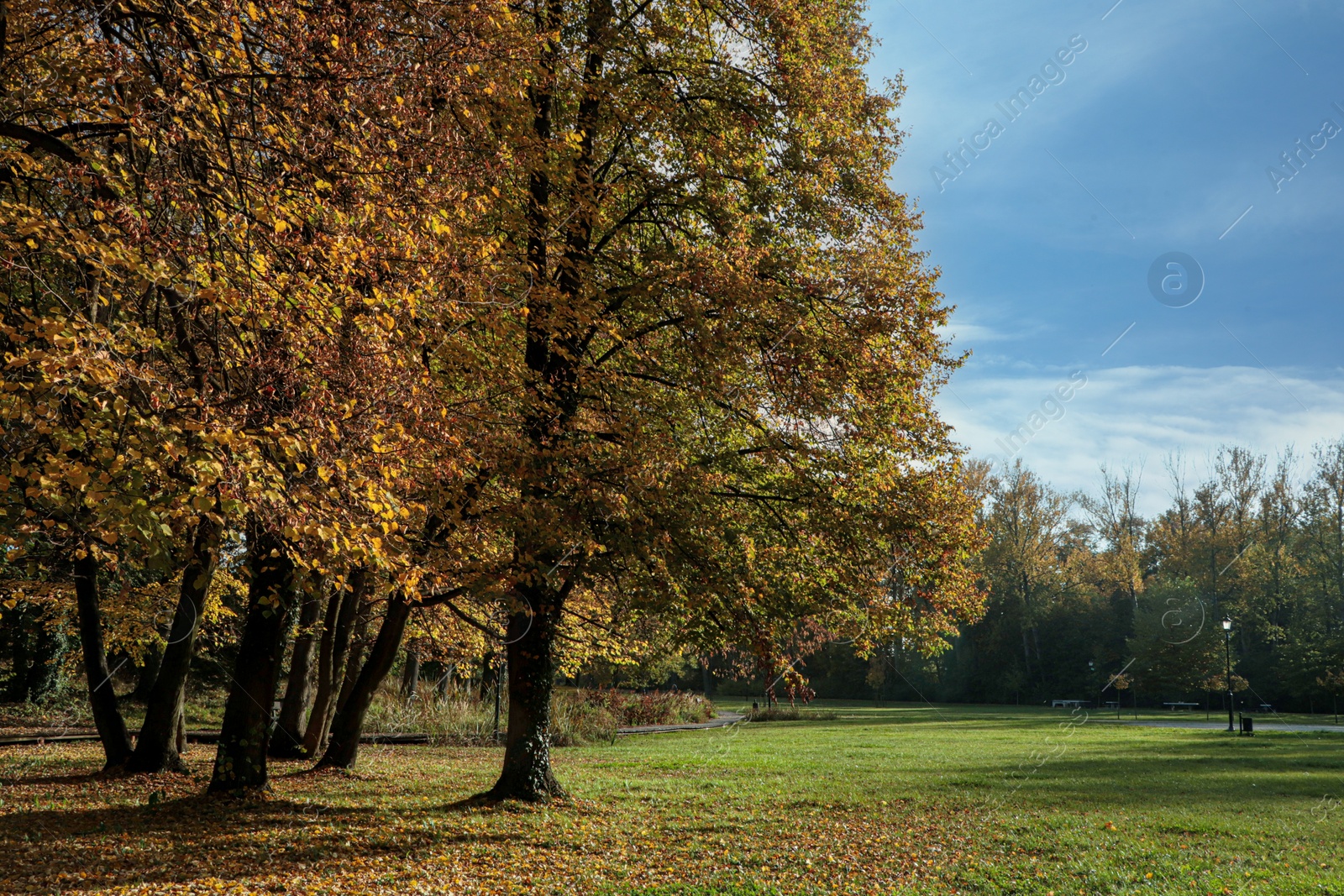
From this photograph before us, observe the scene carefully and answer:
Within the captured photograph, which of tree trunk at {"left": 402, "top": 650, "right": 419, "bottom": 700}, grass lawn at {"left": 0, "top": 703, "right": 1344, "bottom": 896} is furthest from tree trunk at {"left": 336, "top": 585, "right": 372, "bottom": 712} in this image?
tree trunk at {"left": 402, "top": 650, "right": 419, "bottom": 700}

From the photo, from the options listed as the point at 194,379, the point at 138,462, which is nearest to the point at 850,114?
the point at 194,379

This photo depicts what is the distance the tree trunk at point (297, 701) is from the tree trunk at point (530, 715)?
6137 mm

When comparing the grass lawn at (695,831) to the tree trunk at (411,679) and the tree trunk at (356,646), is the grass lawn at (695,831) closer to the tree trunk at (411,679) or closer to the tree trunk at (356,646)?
the tree trunk at (356,646)

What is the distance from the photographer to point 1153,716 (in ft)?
136

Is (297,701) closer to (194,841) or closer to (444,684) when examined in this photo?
(194,841)

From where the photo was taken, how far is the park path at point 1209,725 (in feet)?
94.7

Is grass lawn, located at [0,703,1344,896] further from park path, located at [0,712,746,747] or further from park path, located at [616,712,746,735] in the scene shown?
park path, located at [616,712,746,735]

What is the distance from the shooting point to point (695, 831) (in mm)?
10555

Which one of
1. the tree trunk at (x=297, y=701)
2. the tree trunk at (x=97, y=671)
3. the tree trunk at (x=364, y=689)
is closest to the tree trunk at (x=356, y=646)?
the tree trunk at (x=297, y=701)

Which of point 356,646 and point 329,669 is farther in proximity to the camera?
point 356,646

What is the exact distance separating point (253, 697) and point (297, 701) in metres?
6.70

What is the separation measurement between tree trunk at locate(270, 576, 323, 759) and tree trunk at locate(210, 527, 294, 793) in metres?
4.84

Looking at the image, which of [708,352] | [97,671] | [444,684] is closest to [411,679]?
[444,684]

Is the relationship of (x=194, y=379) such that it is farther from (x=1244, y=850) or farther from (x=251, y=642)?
(x=1244, y=850)
